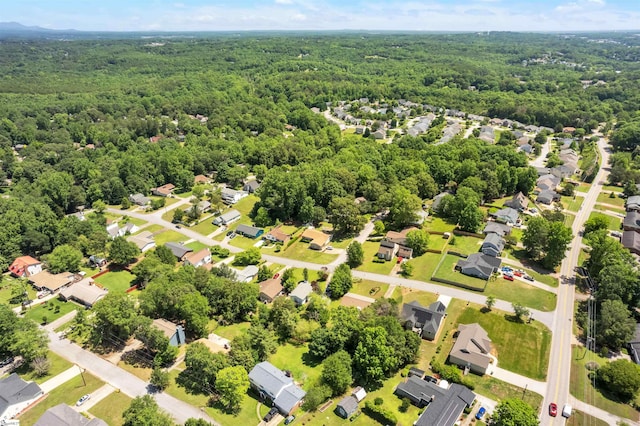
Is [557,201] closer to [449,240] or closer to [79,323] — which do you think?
[449,240]

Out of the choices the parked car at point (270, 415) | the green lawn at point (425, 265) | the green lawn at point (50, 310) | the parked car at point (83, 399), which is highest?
the green lawn at point (425, 265)

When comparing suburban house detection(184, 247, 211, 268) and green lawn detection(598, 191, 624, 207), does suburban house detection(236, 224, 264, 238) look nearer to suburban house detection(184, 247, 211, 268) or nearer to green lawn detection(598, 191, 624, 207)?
suburban house detection(184, 247, 211, 268)

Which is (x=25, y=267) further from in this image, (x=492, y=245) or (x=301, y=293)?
(x=492, y=245)

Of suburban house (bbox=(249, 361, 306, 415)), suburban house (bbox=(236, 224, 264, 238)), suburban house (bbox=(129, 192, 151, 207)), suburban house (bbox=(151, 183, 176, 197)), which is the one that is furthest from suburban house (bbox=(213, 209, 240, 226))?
suburban house (bbox=(249, 361, 306, 415))

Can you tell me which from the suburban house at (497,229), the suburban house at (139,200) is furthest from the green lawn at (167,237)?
the suburban house at (497,229)

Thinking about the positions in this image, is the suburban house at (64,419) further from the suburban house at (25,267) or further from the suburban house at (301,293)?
the suburban house at (25,267)
